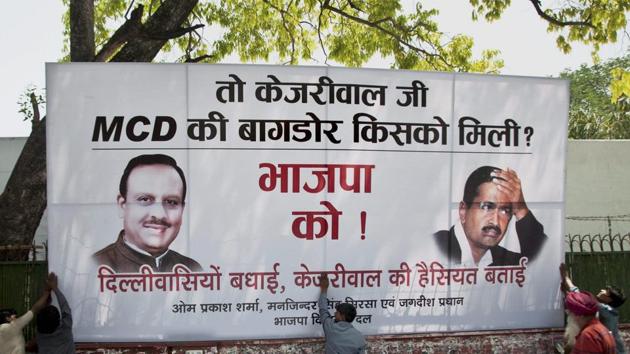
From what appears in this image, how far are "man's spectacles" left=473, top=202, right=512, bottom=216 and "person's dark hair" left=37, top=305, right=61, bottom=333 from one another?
411cm

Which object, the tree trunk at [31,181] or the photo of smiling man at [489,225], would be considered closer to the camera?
the photo of smiling man at [489,225]

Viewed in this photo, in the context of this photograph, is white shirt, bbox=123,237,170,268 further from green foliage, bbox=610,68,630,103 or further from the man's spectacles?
green foliage, bbox=610,68,630,103

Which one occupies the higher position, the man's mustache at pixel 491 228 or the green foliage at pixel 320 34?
the green foliage at pixel 320 34

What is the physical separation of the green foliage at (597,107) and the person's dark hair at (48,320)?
19442 millimetres

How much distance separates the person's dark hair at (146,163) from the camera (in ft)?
17.9

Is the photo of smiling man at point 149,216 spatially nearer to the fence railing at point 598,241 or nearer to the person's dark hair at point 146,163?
the person's dark hair at point 146,163

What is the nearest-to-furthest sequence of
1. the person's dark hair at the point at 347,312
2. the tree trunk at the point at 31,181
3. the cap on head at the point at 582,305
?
the cap on head at the point at 582,305
the person's dark hair at the point at 347,312
the tree trunk at the point at 31,181

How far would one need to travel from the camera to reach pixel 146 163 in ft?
18.0

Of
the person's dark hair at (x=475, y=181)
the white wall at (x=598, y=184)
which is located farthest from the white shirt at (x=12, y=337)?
the white wall at (x=598, y=184)

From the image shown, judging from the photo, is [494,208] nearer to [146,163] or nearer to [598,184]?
[146,163]

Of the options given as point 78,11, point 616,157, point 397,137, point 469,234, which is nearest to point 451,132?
point 397,137

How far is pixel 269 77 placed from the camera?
5.62 metres

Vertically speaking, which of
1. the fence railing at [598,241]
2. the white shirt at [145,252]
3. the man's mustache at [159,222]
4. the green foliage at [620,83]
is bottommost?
the fence railing at [598,241]

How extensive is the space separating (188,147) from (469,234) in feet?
9.56
